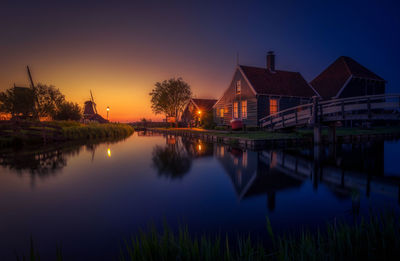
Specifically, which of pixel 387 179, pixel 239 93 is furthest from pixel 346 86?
pixel 387 179

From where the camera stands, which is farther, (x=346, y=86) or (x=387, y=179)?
(x=346, y=86)

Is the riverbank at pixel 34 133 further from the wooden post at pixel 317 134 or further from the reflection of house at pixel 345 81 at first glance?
the reflection of house at pixel 345 81

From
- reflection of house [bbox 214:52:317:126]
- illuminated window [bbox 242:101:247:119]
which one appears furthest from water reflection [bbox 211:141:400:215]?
illuminated window [bbox 242:101:247:119]

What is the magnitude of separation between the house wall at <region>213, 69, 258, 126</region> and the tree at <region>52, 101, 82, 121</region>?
31198 millimetres

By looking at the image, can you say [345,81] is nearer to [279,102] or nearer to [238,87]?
[279,102]

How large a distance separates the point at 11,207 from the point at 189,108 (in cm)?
4186

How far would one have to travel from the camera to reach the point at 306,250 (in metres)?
2.36

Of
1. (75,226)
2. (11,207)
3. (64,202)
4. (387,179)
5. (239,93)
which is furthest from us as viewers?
(239,93)

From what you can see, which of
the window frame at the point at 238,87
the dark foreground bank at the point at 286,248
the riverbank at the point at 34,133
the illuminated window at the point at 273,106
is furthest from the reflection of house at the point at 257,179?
→ the window frame at the point at 238,87

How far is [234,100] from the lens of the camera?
26.5 m

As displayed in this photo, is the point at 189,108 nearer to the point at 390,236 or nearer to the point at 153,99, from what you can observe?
the point at 153,99

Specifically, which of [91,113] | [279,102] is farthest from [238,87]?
[91,113]

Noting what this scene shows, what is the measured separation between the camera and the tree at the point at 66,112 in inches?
1591

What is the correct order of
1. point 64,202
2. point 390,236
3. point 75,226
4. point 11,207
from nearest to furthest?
1. point 390,236
2. point 75,226
3. point 11,207
4. point 64,202
